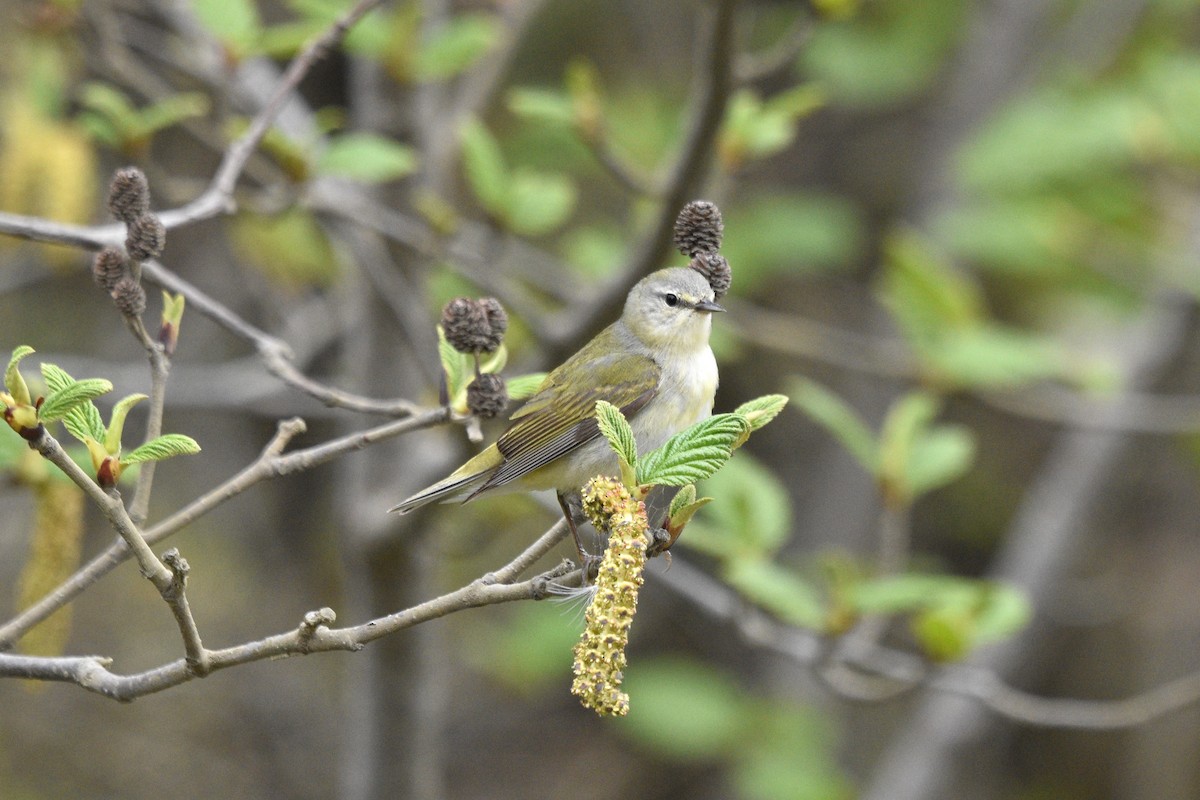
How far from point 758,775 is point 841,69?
3.20 metres

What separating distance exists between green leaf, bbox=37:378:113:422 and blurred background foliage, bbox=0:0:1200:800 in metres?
1.42

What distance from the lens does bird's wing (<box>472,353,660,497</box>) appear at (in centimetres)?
243

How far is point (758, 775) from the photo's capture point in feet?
16.7

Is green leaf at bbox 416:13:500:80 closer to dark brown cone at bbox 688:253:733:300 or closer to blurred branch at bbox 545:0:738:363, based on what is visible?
blurred branch at bbox 545:0:738:363

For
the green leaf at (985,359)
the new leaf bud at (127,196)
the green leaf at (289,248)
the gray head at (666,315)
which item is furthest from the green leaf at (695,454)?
the green leaf at (289,248)

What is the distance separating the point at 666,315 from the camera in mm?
2631

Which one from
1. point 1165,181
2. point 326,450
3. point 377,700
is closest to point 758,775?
point 377,700

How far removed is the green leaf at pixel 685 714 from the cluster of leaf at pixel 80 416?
13.1 feet

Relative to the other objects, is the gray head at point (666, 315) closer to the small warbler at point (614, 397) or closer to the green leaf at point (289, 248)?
the small warbler at point (614, 397)

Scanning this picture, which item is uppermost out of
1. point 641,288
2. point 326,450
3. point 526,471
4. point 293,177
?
point 293,177

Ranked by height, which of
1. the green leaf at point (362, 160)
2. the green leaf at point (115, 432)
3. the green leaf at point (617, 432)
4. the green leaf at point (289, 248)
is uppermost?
the green leaf at point (289, 248)

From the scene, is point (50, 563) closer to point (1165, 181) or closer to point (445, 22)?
point (445, 22)

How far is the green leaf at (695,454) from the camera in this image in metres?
1.44

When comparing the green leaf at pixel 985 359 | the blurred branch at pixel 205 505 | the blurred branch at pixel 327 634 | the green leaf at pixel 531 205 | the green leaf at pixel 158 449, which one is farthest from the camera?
the green leaf at pixel 985 359
